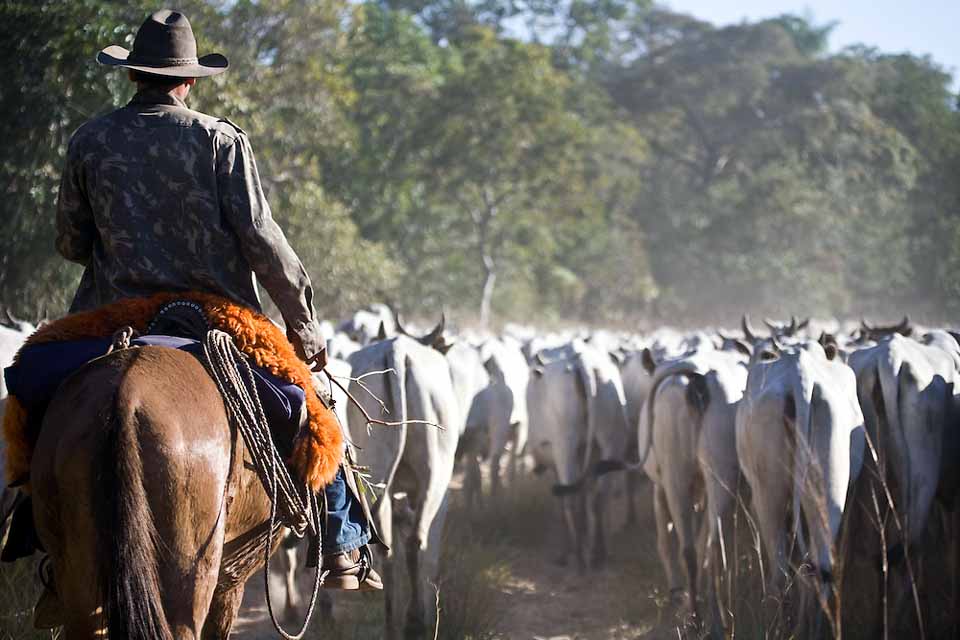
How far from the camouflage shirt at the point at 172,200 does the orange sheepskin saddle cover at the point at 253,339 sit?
6.2 inches

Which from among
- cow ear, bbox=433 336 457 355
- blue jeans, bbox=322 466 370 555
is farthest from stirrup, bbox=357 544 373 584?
cow ear, bbox=433 336 457 355

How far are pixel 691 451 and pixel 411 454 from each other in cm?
190

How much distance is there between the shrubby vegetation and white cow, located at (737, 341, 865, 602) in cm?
781

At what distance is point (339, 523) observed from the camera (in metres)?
3.49

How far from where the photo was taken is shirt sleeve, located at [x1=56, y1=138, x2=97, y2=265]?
3.35 m

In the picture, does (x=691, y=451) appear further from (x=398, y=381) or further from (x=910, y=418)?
(x=398, y=381)

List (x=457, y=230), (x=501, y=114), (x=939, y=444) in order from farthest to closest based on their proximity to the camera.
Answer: (x=457, y=230)
(x=501, y=114)
(x=939, y=444)

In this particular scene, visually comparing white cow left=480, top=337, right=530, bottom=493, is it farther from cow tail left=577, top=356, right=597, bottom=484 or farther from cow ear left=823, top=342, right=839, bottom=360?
cow ear left=823, top=342, right=839, bottom=360

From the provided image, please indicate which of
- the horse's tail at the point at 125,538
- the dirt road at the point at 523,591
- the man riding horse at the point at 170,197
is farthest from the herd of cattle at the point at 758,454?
the horse's tail at the point at 125,538

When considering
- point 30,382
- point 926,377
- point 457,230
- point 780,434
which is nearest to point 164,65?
point 30,382

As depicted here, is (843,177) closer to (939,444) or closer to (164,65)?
(939,444)

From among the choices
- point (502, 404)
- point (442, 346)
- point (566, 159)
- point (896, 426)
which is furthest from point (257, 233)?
point (566, 159)

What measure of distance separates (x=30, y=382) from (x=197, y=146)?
966 millimetres

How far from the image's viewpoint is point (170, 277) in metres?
3.32
